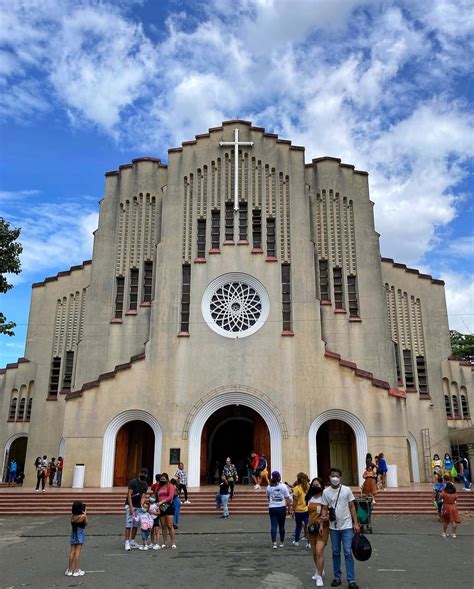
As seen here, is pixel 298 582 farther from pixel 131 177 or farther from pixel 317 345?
pixel 131 177

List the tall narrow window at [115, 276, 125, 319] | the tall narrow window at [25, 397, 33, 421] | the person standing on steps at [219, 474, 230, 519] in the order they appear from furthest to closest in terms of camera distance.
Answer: the tall narrow window at [25, 397, 33, 421] → the tall narrow window at [115, 276, 125, 319] → the person standing on steps at [219, 474, 230, 519]

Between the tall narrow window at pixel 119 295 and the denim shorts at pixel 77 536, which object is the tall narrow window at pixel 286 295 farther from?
the denim shorts at pixel 77 536

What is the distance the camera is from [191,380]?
24031mm

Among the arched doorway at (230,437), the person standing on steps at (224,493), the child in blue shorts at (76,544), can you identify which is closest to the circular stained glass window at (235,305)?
the arched doorway at (230,437)

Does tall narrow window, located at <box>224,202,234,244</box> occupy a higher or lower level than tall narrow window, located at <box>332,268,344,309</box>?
higher

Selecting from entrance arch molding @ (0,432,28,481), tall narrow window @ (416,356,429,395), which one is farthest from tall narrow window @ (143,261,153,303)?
tall narrow window @ (416,356,429,395)

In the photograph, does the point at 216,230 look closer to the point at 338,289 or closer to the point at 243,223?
the point at 243,223

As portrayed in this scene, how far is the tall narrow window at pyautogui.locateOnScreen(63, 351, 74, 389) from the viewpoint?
96.4 ft

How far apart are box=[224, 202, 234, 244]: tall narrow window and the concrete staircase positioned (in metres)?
12.3

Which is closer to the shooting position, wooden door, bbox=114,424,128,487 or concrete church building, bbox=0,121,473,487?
concrete church building, bbox=0,121,473,487

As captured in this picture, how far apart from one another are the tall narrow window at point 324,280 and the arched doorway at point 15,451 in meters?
18.5

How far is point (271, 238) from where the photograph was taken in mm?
26812

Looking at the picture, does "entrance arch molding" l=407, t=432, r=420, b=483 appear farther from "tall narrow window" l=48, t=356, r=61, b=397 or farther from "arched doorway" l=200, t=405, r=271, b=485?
"tall narrow window" l=48, t=356, r=61, b=397

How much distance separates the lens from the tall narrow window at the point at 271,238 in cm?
2644
